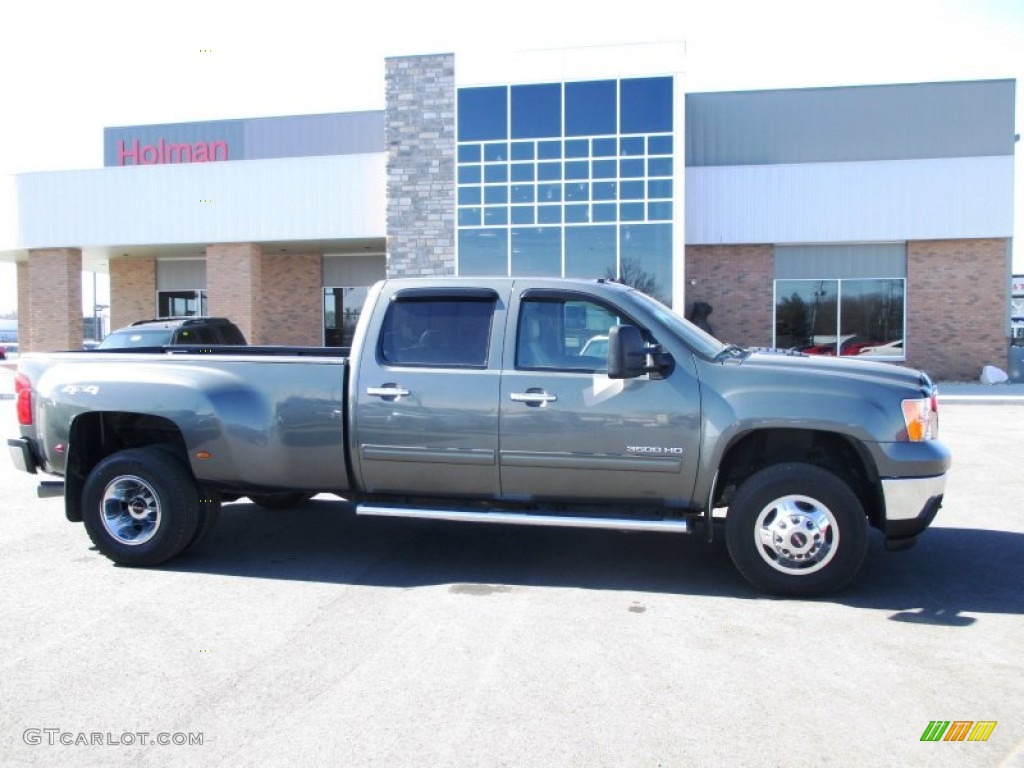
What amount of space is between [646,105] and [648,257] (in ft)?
12.6

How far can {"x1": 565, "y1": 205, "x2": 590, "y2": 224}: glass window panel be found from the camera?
22.6m

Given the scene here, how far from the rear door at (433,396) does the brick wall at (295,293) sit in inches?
929

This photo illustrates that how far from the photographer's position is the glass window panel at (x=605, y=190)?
22469 mm

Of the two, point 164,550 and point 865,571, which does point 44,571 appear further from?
point 865,571

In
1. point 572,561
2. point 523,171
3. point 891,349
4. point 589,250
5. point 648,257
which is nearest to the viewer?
point 572,561

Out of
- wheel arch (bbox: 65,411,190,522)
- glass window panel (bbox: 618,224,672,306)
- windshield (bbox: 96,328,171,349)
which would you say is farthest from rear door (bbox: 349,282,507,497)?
glass window panel (bbox: 618,224,672,306)

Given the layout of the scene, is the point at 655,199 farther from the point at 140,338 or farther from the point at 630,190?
the point at 140,338

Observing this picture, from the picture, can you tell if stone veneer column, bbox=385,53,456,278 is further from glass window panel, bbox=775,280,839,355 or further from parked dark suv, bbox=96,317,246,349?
glass window panel, bbox=775,280,839,355

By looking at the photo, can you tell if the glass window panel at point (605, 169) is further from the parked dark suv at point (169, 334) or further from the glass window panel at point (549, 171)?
the parked dark suv at point (169, 334)

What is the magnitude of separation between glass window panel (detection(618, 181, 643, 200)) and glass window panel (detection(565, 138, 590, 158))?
1.21 metres

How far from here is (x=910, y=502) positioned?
5.17 m

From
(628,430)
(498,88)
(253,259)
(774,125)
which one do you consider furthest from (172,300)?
(628,430)

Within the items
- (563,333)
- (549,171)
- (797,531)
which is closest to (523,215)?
(549,171)

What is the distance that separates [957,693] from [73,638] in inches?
174
